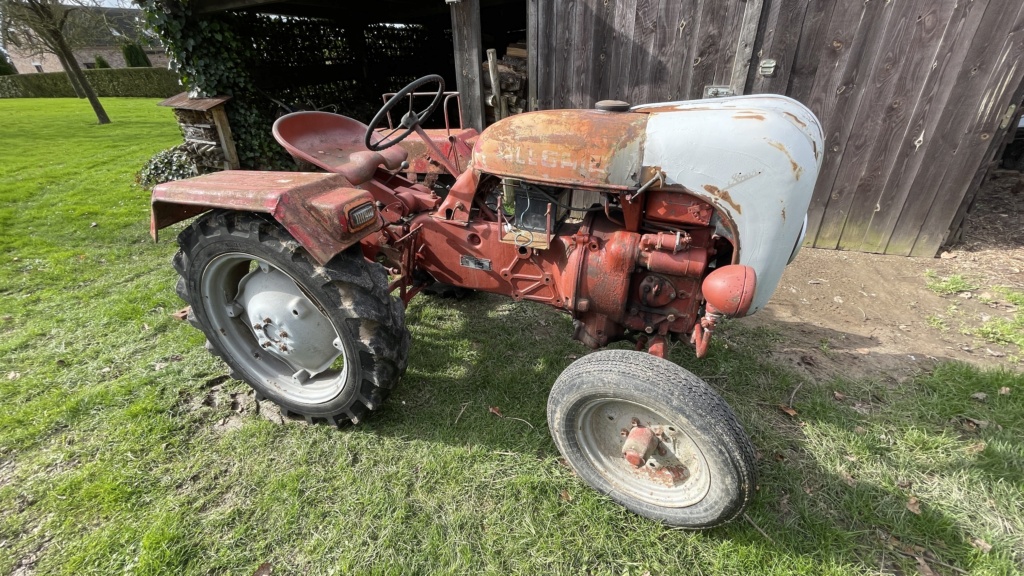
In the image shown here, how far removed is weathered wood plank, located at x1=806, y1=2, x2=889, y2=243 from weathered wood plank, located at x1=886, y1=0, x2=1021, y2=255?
0.48 m

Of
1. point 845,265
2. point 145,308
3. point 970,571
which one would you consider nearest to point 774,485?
point 970,571

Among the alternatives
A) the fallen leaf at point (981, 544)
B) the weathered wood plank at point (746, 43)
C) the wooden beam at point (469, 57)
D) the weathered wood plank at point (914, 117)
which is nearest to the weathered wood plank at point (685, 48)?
the weathered wood plank at point (746, 43)

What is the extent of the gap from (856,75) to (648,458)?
3.33 m

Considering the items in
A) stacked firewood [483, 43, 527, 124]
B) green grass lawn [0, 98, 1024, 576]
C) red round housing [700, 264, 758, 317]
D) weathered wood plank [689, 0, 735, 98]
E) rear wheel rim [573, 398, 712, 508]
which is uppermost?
weathered wood plank [689, 0, 735, 98]

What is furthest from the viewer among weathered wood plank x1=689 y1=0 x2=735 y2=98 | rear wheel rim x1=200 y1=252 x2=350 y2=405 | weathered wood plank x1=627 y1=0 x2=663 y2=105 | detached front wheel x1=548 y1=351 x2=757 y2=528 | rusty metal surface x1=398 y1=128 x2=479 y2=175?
weathered wood plank x1=627 y1=0 x2=663 y2=105

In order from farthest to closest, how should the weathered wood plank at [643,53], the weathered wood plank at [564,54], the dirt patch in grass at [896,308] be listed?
1. the weathered wood plank at [564,54]
2. the weathered wood plank at [643,53]
3. the dirt patch in grass at [896,308]

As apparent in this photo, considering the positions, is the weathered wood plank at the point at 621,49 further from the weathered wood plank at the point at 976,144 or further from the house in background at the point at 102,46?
the house in background at the point at 102,46

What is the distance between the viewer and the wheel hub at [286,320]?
201 centimetres

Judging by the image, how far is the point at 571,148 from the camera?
1634 mm

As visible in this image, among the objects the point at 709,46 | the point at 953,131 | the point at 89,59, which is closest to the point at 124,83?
the point at 89,59

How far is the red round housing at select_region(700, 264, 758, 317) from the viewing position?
147cm

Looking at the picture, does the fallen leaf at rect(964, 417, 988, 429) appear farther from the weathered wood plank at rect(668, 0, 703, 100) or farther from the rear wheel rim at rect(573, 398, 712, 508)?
the weathered wood plank at rect(668, 0, 703, 100)

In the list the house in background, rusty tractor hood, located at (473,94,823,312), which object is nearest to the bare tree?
the house in background

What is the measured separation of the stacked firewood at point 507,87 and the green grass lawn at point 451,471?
7.10ft
